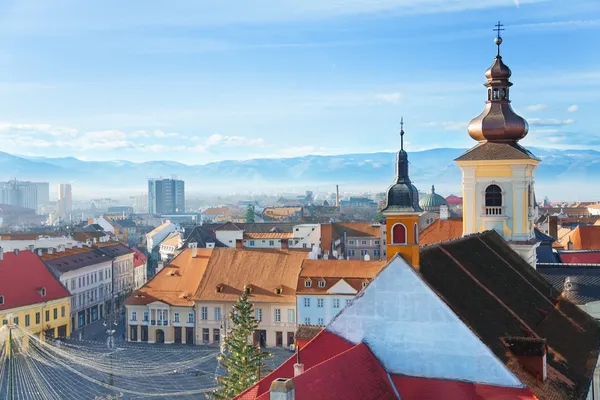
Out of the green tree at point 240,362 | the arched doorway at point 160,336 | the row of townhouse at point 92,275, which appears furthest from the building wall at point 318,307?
the green tree at point 240,362

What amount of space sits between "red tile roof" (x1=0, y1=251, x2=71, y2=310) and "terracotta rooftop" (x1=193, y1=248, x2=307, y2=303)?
1360cm

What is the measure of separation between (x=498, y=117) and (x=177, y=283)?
36.4 meters

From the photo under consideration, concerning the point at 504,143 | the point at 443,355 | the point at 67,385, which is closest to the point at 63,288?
the point at 67,385

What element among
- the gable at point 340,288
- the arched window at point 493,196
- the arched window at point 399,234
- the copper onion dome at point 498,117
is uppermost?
the copper onion dome at point 498,117

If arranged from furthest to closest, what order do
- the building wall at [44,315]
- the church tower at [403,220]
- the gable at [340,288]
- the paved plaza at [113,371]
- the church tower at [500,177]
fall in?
the gable at [340,288], the building wall at [44,315], the paved plaza at [113,371], the church tower at [500,177], the church tower at [403,220]

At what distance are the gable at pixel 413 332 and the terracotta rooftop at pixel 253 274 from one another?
4059 cm

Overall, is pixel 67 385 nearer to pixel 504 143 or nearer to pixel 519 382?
pixel 504 143

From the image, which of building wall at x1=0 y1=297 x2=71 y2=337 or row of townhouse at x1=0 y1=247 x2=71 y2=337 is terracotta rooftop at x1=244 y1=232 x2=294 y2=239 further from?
row of townhouse at x1=0 y1=247 x2=71 y2=337

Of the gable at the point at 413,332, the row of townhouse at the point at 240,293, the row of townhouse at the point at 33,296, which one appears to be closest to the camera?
the gable at the point at 413,332

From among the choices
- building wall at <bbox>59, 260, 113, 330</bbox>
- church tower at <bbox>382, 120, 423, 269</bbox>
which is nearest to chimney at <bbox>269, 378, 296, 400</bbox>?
church tower at <bbox>382, 120, 423, 269</bbox>

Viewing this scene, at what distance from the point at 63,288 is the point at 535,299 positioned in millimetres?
48700

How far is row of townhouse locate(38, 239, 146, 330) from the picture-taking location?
73312 mm

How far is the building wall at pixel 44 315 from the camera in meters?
61.0

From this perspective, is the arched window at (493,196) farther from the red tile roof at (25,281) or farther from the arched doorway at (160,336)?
the red tile roof at (25,281)
